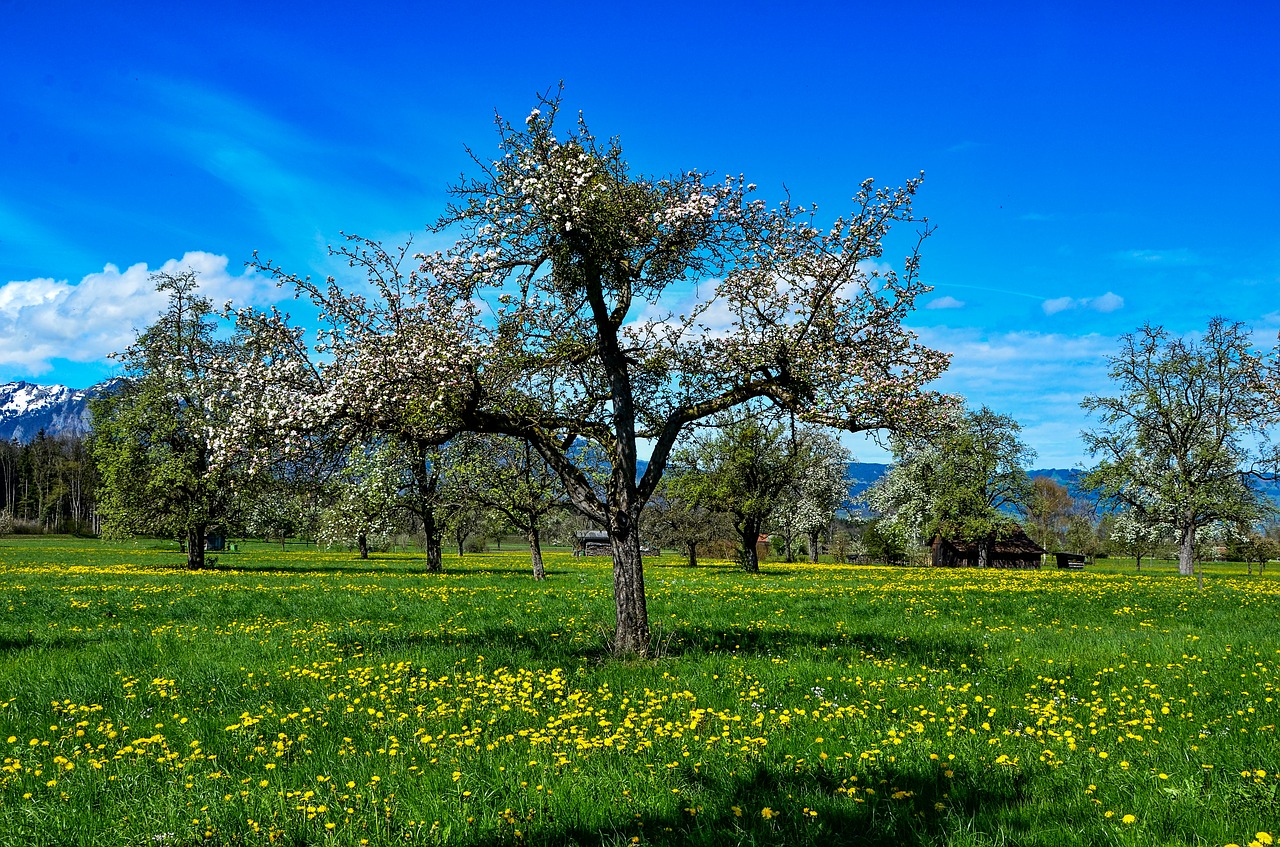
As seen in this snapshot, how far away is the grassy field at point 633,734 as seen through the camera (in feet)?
18.5

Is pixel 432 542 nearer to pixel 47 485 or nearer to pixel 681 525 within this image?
pixel 681 525

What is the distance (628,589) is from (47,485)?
171 meters

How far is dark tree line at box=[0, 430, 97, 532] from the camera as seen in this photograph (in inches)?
5094

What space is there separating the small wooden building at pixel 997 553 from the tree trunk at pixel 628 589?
225 feet

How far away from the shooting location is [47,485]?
466 ft

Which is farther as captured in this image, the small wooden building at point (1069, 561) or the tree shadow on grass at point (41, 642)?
the small wooden building at point (1069, 561)

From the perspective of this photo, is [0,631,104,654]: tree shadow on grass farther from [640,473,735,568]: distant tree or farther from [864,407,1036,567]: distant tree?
[864,407,1036,567]: distant tree

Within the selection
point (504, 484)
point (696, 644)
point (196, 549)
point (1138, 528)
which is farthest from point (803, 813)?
point (1138, 528)

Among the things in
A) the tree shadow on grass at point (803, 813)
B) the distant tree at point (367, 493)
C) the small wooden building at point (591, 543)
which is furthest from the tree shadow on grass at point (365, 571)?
the small wooden building at point (591, 543)

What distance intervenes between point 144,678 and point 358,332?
19.0 ft

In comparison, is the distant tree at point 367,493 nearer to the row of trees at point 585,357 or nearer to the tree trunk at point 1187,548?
the row of trees at point 585,357

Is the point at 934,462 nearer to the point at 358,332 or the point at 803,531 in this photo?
the point at 803,531

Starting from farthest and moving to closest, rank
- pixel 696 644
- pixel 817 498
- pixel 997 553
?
pixel 997 553 < pixel 817 498 < pixel 696 644

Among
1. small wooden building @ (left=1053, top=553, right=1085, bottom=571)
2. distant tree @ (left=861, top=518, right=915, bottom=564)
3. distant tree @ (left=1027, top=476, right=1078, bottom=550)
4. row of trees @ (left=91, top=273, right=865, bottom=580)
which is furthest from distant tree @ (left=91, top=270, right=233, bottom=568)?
distant tree @ (left=1027, top=476, right=1078, bottom=550)
